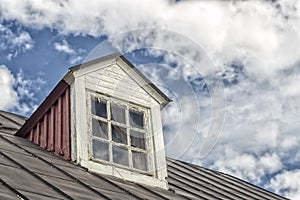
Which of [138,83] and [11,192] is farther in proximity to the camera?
[138,83]

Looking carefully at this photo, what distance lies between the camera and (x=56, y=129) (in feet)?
34.6

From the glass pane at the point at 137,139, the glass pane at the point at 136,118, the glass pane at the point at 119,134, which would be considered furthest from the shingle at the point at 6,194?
the glass pane at the point at 136,118

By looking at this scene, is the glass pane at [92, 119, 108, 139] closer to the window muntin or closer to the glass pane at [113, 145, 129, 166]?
the window muntin

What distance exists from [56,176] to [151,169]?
2409mm

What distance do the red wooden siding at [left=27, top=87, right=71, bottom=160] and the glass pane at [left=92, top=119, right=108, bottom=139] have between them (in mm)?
385

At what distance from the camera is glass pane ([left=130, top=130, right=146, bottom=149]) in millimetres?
10680

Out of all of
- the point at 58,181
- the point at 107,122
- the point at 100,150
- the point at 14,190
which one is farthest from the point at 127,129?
the point at 14,190

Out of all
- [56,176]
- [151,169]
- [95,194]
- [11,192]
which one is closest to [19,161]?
[56,176]

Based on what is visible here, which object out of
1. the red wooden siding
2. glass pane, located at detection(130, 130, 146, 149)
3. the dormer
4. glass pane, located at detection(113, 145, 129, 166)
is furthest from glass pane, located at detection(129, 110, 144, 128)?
the red wooden siding

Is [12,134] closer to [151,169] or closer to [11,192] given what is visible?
[151,169]

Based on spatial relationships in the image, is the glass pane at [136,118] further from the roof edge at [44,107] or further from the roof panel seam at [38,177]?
the roof panel seam at [38,177]

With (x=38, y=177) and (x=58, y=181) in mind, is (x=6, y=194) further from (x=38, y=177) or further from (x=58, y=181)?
(x=58, y=181)

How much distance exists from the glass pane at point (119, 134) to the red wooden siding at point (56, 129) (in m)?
0.70

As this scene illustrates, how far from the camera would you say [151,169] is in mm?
10609
